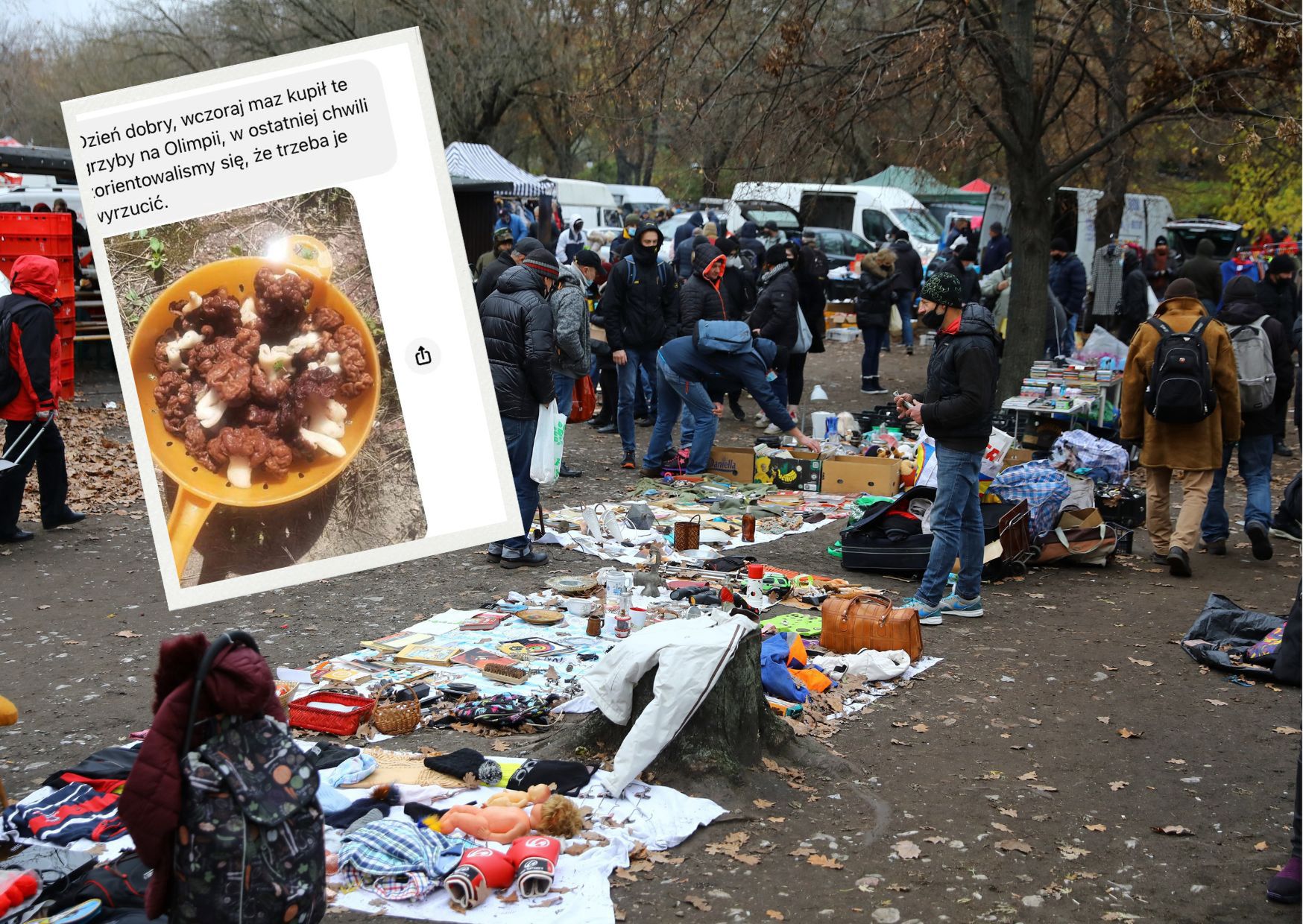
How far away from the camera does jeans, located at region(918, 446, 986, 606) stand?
7414mm

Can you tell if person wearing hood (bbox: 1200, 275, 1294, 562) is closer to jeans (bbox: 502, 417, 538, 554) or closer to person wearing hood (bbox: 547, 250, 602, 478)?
person wearing hood (bbox: 547, 250, 602, 478)

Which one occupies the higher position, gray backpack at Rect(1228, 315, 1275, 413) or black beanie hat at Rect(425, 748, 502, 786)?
gray backpack at Rect(1228, 315, 1275, 413)

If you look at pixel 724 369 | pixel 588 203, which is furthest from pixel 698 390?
pixel 588 203

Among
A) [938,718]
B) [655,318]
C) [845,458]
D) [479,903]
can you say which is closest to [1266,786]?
[938,718]

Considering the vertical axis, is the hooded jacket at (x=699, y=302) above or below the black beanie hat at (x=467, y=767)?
above

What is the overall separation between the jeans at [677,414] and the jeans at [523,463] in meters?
2.81

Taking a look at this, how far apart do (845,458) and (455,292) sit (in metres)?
7.59

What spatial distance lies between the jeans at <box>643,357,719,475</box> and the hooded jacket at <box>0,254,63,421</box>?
4.93 meters

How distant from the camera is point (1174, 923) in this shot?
4.25 metres

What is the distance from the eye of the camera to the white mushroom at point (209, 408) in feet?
12.5

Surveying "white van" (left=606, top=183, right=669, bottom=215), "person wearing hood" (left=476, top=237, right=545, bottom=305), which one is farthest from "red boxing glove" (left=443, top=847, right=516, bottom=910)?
"white van" (left=606, top=183, right=669, bottom=215)

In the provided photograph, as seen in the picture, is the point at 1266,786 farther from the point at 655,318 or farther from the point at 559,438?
the point at 655,318

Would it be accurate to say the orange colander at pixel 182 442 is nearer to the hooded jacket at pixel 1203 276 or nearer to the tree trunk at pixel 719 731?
the tree trunk at pixel 719 731

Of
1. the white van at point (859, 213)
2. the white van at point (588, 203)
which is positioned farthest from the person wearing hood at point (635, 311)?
the white van at point (588, 203)
